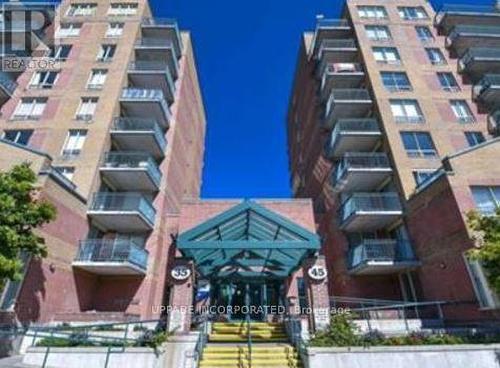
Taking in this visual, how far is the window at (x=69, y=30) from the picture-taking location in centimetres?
2777

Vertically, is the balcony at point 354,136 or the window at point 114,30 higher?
the window at point 114,30

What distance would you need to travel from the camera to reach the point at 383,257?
19938 mm

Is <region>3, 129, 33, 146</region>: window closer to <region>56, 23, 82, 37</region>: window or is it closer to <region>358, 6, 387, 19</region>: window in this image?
<region>56, 23, 82, 37</region>: window

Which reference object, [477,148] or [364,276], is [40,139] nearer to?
[364,276]

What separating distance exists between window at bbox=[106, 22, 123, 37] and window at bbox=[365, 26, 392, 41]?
2087 centimetres

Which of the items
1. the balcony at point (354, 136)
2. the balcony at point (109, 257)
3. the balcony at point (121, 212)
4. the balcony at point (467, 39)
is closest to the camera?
the balcony at point (109, 257)

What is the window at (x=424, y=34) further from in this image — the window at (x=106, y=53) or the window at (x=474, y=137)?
the window at (x=106, y=53)

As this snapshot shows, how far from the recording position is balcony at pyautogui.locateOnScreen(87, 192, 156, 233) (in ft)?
65.6

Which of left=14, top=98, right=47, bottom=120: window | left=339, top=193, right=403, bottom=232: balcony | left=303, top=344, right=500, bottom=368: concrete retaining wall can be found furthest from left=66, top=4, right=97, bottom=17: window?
left=303, top=344, right=500, bottom=368: concrete retaining wall

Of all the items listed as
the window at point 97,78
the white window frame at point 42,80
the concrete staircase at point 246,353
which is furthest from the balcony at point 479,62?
the white window frame at point 42,80

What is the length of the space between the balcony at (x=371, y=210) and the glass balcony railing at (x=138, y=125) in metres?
13.7

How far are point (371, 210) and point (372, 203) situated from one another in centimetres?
90

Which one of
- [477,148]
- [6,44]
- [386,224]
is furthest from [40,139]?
[477,148]

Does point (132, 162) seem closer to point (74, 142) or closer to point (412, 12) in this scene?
point (74, 142)
